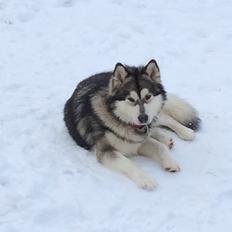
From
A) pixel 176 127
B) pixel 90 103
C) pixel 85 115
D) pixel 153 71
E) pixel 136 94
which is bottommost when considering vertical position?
pixel 176 127

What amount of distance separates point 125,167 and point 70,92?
1.74m

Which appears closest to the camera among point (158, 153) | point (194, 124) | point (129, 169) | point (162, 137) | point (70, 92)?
point (129, 169)

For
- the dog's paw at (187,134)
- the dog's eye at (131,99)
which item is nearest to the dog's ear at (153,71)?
the dog's eye at (131,99)

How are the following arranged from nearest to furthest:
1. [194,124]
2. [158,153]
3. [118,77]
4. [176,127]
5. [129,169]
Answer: [129,169] → [118,77] → [158,153] → [176,127] → [194,124]

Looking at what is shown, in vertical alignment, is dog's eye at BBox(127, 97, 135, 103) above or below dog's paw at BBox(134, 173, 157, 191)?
above

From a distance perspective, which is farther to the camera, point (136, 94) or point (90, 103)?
point (90, 103)

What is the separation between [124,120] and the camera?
502 cm

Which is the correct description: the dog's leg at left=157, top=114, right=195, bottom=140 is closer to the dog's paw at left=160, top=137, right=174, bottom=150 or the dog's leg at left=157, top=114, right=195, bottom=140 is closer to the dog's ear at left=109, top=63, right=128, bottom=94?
the dog's paw at left=160, top=137, right=174, bottom=150

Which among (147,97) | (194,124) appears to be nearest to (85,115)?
(147,97)

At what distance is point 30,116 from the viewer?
18.8 ft

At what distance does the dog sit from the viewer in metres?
4.86

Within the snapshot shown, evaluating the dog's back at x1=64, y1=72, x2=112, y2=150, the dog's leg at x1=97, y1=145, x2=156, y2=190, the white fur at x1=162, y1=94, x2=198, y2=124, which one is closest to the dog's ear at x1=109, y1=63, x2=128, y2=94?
the dog's back at x1=64, y1=72, x2=112, y2=150

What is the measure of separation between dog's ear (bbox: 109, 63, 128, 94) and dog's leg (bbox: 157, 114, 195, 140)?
28.1 inches

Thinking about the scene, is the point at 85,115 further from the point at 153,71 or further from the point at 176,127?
the point at 176,127
